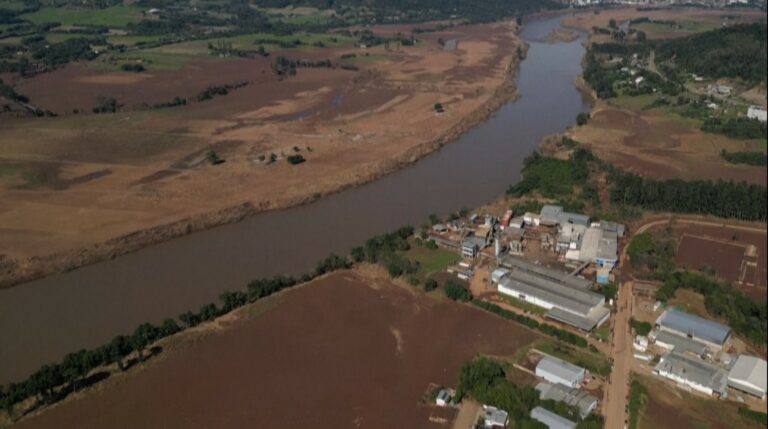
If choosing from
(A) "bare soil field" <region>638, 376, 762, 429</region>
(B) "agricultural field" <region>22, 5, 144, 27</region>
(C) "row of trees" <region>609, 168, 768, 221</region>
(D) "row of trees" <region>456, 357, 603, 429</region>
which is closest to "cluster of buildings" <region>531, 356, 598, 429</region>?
(D) "row of trees" <region>456, 357, 603, 429</region>

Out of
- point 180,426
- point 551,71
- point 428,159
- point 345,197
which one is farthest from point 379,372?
point 551,71

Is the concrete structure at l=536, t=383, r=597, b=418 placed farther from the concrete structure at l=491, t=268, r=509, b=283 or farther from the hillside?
the hillside

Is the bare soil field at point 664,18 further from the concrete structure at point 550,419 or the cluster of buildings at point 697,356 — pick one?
the concrete structure at point 550,419

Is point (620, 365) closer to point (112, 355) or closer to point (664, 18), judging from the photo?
point (112, 355)

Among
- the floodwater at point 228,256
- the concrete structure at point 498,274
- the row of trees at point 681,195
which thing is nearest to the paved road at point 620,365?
the concrete structure at point 498,274

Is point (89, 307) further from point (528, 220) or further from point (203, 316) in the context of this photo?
point (528, 220)

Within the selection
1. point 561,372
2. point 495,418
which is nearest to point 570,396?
point 561,372
